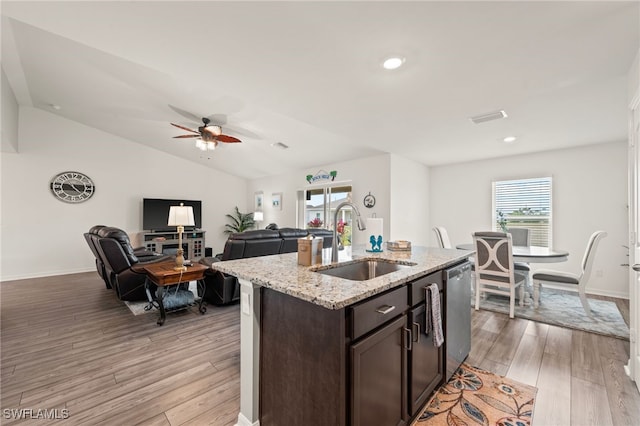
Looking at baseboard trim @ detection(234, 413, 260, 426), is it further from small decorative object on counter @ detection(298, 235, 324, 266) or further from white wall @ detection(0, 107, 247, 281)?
white wall @ detection(0, 107, 247, 281)

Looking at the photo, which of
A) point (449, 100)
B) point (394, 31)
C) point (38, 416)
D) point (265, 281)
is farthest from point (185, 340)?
point (449, 100)

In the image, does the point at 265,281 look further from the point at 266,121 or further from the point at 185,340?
the point at 266,121

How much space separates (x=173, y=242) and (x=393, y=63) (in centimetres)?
668

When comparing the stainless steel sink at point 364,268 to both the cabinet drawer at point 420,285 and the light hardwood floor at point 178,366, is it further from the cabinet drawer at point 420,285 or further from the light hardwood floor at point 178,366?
the light hardwood floor at point 178,366

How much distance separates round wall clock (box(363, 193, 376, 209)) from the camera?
518 centimetres

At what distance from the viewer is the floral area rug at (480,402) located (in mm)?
1593

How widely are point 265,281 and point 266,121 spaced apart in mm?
3744

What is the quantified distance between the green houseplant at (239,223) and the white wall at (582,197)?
628cm

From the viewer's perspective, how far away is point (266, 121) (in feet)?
14.5

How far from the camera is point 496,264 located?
10.6 feet

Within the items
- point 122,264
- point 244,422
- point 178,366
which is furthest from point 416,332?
point 122,264

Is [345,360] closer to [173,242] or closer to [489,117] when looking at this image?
[489,117]

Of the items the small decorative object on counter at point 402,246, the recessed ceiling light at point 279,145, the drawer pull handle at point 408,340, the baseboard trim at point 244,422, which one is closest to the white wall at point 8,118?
the recessed ceiling light at point 279,145

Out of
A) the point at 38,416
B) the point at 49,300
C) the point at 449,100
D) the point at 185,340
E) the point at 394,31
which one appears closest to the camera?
the point at 38,416
